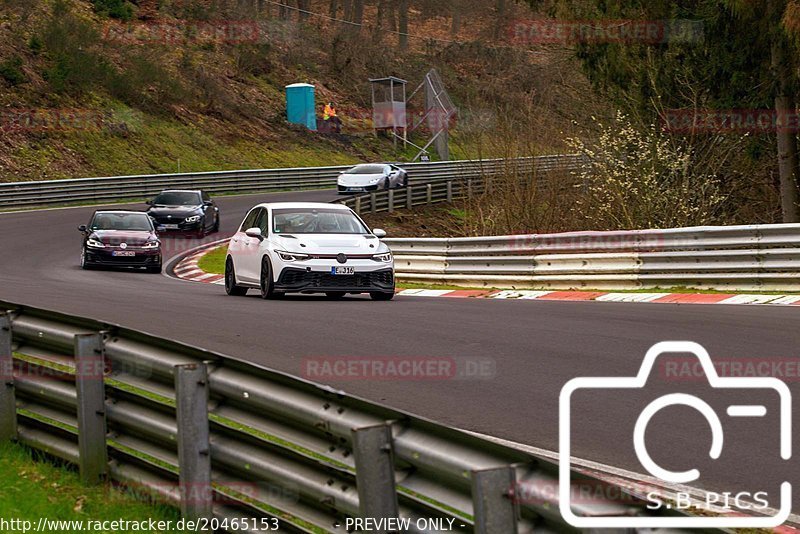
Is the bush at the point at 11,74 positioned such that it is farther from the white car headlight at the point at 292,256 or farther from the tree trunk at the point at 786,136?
the white car headlight at the point at 292,256

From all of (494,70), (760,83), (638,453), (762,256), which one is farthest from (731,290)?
(494,70)

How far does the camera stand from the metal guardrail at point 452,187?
29.1 metres

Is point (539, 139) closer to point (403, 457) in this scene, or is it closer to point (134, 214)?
point (134, 214)

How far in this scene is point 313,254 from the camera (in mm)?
18453

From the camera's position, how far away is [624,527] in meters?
3.57

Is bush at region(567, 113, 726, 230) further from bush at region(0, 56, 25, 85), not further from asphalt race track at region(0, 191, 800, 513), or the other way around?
bush at region(0, 56, 25, 85)

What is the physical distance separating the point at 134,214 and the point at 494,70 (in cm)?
6358

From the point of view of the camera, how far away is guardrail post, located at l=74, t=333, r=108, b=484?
21.9 ft

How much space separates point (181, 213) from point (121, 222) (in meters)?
7.24

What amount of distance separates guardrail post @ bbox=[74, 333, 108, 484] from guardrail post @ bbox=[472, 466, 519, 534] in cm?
326
